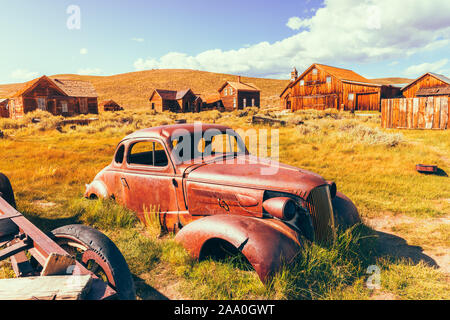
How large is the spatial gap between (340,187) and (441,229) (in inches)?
92.2

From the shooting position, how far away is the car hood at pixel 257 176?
3.26 m

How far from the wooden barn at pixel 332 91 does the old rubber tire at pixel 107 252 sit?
3473 cm

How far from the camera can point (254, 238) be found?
9.34 feet

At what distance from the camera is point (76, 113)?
3550 centimetres

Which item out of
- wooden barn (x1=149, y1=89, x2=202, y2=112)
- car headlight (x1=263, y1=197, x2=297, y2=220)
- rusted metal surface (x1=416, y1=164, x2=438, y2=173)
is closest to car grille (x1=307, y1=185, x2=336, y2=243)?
car headlight (x1=263, y1=197, x2=297, y2=220)

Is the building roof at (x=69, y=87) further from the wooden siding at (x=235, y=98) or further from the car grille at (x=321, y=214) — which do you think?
the car grille at (x=321, y=214)

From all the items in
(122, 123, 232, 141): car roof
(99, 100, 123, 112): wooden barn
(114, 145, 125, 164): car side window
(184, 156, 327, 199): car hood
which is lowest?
(184, 156, 327, 199): car hood

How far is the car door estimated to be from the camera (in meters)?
3.97

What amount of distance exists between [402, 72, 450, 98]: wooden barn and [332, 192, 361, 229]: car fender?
109 feet

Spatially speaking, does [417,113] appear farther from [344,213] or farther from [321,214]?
[321,214]

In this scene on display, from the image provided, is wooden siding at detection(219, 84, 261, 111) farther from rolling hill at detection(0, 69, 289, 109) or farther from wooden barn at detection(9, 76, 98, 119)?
wooden barn at detection(9, 76, 98, 119)

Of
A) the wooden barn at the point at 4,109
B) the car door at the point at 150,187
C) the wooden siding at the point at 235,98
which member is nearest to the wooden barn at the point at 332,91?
the wooden siding at the point at 235,98

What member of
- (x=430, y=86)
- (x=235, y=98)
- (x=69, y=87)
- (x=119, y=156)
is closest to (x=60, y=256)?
(x=119, y=156)

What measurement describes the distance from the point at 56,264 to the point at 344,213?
141 inches
